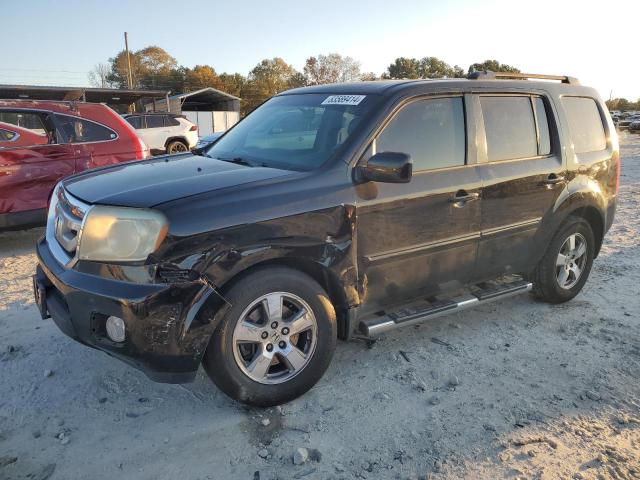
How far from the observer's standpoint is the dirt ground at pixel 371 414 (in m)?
2.44

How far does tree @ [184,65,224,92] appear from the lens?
57938 mm

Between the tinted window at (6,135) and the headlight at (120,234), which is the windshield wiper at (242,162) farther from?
the tinted window at (6,135)

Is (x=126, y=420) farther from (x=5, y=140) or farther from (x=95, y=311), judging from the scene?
(x=5, y=140)

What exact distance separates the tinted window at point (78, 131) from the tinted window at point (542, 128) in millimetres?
5201

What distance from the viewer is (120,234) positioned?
2516mm

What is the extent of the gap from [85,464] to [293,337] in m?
1.21

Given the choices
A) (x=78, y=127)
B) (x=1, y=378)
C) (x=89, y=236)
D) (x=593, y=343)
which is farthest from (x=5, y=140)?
(x=593, y=343)

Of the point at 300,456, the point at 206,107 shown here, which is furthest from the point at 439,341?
the point at 206,107

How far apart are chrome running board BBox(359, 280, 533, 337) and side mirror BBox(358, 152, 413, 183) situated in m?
0.90

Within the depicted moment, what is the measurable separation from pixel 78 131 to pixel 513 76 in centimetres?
518

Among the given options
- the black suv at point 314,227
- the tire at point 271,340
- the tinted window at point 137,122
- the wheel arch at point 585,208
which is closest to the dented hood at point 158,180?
the black suv at point 314,227

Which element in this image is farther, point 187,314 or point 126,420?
point 126,420

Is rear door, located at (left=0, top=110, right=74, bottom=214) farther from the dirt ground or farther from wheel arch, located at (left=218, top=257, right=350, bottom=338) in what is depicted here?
wheel arch, located at (left=218, top=257, right=350, bottom=338)

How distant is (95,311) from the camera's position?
2.49 metres
